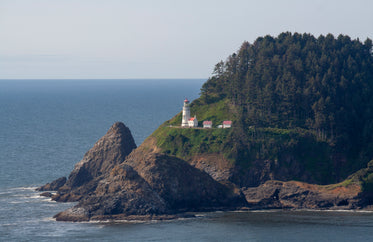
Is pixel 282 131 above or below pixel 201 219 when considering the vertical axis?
above

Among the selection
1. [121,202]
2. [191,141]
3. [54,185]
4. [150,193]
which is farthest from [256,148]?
[54,185]

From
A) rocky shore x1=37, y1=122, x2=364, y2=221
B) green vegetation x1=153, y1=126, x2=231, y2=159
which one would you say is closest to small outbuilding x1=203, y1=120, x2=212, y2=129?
green vegetation x1=153, y1=126, x2=231, y2=159

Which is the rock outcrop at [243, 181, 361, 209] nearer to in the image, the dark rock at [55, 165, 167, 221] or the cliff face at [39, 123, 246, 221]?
the cliff face at [39, 123, 246, 221]

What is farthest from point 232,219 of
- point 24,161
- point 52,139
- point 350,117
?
point 52,139

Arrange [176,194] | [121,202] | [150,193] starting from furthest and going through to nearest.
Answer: [176,194] → [150,193] → [121,202]

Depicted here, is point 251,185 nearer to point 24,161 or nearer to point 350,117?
point 350,117

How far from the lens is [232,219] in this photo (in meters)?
103

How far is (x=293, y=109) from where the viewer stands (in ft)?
445

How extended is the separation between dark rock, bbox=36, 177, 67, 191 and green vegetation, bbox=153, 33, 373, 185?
20410 mm

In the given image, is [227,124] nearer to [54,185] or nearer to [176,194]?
[176,194]

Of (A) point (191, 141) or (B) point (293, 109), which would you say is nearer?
(A) point (191, 141)

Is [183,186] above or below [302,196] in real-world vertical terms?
above

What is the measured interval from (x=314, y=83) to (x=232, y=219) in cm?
4361

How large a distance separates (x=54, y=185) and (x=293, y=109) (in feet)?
164
